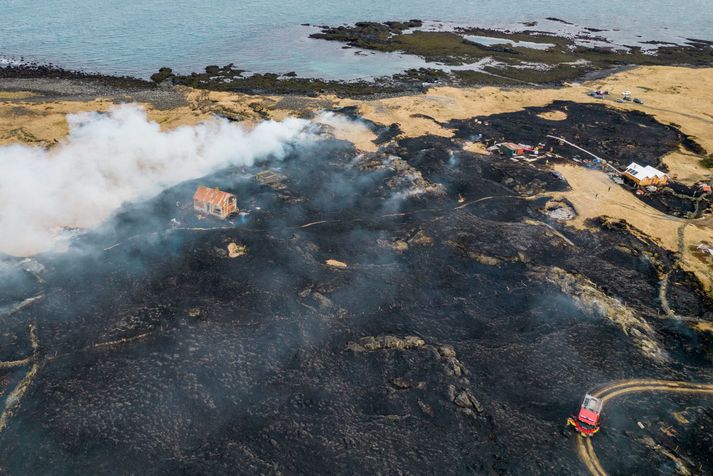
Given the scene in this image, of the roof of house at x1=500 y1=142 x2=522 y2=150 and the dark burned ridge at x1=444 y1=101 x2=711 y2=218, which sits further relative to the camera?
the dark burned ridge at x1=444 y1=101 x2=711 y2=218

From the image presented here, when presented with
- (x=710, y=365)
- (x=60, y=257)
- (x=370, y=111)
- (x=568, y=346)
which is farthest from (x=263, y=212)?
(x=710, y=365)

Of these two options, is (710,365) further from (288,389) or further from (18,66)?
(18,66)

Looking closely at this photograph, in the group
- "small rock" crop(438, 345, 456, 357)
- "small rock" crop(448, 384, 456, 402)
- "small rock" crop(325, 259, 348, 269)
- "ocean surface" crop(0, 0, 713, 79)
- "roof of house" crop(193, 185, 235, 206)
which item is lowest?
"small rock" crop(448, 384, 456, 402)

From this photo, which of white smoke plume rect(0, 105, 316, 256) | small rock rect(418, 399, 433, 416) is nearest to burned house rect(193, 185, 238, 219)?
white smoke plume rect(0, 105, 316, 256)

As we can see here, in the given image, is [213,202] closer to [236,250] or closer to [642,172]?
[236,250]

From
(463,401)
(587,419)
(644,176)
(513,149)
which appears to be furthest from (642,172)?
(463,401)

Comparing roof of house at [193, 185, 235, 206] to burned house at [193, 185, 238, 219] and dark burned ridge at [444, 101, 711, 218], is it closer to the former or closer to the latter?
burned house at [193, 185, 238, 219]
